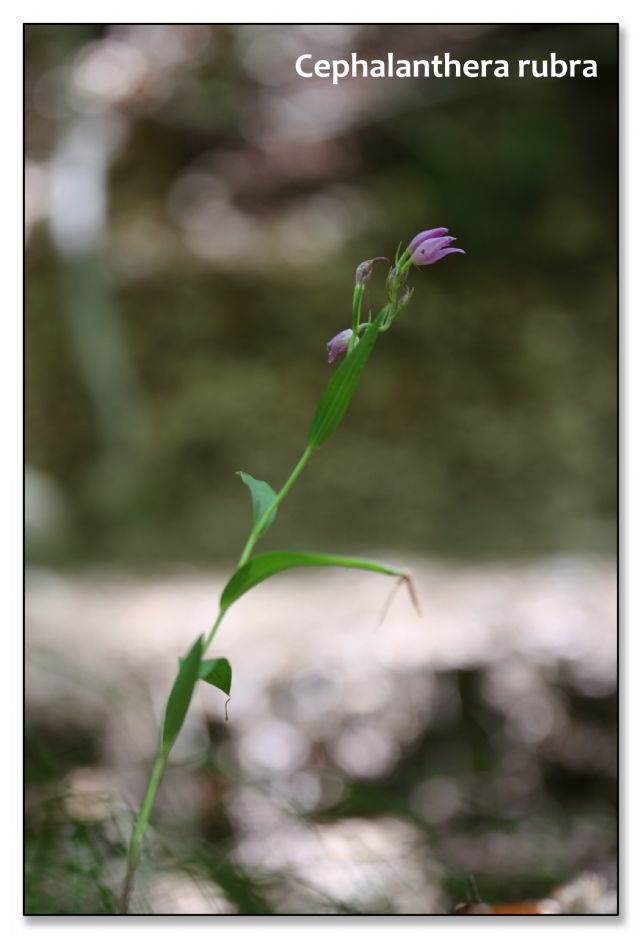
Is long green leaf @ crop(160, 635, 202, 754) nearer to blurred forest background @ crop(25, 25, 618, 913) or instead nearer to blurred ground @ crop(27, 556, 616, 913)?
blurred ground @ crop(27, 556, 616, 913)

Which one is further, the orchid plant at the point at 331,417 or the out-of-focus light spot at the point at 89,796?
the out-of-focus light spot at the point at 89,796

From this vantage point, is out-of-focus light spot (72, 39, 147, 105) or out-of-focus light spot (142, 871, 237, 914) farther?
out-of-focus light spot (72, 39, 147, 105)

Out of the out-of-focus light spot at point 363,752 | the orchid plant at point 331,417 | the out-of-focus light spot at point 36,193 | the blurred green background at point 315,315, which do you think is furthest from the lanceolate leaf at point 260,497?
the out-of-focus light spot at point 36,193

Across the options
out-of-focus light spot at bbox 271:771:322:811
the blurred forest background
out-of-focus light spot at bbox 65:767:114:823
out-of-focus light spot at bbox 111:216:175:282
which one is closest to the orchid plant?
out-of-focus light spot at bbox 65:767:114:823

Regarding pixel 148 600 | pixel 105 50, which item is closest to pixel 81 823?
pixel 148 600

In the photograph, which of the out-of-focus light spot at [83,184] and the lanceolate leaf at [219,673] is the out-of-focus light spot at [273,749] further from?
the out-of-focus light spot at [83,184]

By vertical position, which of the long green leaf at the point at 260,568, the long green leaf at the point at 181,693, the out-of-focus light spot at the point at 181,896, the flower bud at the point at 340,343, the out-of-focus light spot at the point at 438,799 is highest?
the flower bud at the point at 340,343

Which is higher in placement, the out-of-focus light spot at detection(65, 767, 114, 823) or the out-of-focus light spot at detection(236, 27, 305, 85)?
the out-of-focus light spot at detection(236, 27, 305, 85)
